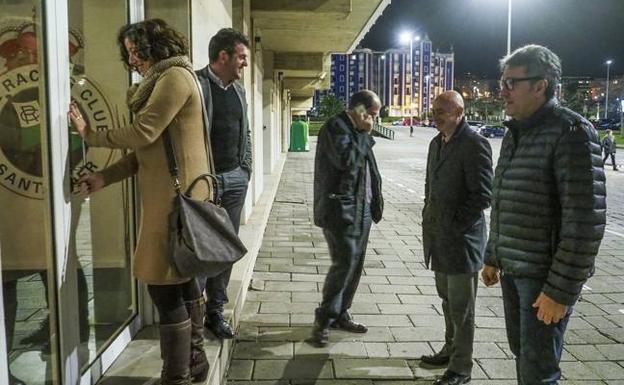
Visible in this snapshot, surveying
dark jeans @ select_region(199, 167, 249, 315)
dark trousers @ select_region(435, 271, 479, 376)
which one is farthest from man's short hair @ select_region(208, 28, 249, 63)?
dark trousers @ select_region(435, 271, 479, 376)

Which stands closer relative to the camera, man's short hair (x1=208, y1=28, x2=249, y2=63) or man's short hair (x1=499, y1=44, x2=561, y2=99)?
man's short hair (x1=499, y1=44, x2=561, y2=99)

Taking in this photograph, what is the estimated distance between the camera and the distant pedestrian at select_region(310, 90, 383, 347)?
4406 mm

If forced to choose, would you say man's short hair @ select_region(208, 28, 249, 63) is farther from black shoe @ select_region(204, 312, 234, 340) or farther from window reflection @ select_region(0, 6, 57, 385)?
black shoe @ select_region(204, 312, 234, 340)

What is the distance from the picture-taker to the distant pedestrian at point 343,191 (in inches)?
173

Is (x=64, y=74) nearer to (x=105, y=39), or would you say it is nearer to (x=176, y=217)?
A: (x=176, y=217)

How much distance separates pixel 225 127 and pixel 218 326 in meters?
1.32

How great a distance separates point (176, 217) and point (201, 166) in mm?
295

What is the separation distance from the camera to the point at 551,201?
8.73ft

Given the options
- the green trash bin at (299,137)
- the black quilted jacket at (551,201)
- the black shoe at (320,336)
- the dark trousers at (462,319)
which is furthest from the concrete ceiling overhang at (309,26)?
the green trash bin at (299,137)

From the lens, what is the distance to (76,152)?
9.60 feet

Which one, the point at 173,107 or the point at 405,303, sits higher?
the point at 173,107

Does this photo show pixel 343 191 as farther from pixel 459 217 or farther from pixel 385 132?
pixel 385 132

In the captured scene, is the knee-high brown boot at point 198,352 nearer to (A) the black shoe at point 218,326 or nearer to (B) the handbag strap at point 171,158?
(A) the black shoe at point 218,326

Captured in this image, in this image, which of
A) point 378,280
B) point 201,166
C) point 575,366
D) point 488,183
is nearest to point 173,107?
point 201,166
